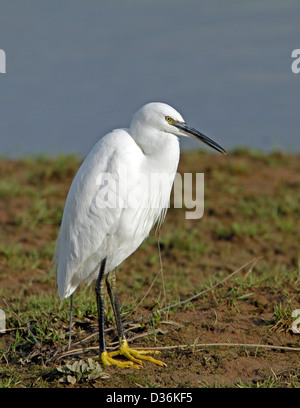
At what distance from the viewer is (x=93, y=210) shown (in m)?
3.68

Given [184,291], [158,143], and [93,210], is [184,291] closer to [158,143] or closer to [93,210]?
[93,210]

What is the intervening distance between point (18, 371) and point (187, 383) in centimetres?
108

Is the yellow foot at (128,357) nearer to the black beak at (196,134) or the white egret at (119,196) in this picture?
the white egret at (119,196)

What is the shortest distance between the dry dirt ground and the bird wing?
0.52m

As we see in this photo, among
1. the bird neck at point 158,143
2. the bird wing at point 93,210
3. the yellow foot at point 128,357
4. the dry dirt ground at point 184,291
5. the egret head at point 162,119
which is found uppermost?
the egret head at point 162,119

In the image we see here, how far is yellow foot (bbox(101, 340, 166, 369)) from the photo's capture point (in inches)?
143

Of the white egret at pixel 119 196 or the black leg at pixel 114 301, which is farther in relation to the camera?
the black leg at pixel 114 301

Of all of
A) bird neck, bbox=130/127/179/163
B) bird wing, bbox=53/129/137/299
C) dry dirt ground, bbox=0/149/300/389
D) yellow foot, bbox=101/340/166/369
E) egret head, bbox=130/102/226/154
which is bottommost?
yellow foot, bbox=101/340/166/369

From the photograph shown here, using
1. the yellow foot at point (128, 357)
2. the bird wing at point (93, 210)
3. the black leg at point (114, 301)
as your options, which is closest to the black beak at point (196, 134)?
the bird wing at point (93, 210)

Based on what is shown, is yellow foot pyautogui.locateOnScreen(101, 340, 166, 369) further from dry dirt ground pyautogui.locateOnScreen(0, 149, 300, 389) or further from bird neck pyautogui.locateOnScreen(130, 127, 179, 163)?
bird neck pyautogui.locateOnScreen(130, 127, 179, 163)

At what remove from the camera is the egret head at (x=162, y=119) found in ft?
11.7

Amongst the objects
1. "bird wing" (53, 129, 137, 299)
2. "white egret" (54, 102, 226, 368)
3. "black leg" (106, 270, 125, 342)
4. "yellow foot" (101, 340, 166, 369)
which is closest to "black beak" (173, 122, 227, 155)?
"white egret" (54, 102, 226, 368)

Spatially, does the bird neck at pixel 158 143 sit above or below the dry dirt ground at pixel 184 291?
above

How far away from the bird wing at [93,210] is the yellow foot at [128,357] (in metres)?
0.50
